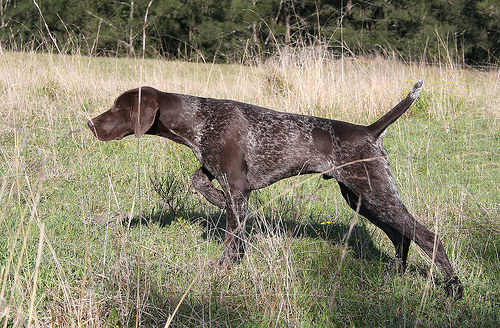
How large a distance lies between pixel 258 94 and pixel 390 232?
190 inches

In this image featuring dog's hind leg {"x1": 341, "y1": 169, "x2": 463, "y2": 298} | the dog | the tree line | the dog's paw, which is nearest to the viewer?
the dog's paw

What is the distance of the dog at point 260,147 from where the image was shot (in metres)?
3.21

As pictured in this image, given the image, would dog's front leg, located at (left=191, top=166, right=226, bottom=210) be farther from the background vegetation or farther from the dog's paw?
the dog's paw

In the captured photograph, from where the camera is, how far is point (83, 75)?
336 inches

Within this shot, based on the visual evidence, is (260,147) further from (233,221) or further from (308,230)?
(308,230)

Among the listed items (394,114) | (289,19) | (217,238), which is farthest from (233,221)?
(289,19)

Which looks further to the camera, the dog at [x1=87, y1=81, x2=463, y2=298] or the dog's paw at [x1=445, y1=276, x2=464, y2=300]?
the dog at [x1=87, y1=81, x2=463, y2=298]

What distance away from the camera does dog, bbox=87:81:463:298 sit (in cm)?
321

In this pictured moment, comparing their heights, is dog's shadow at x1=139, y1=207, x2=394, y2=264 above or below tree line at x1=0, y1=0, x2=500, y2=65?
below

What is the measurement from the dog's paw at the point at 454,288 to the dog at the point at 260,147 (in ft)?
0.81

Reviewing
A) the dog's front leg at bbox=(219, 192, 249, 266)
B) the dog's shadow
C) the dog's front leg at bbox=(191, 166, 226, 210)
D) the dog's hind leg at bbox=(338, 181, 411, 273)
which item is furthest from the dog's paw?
the dog's front leg at bbox=(191, 166, 226, 210)

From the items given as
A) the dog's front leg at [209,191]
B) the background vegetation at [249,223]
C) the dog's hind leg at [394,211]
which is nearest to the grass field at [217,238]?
the background vegetation at [249,223]

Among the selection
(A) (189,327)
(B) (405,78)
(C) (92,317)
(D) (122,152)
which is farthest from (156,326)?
(B) (405,78)

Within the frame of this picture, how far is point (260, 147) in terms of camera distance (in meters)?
3.48
